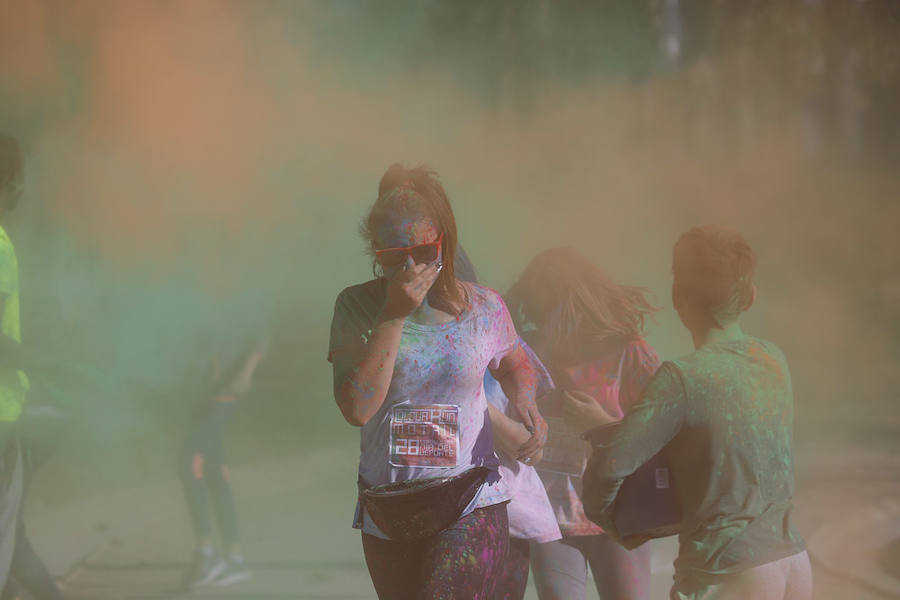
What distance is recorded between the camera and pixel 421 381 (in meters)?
1.90

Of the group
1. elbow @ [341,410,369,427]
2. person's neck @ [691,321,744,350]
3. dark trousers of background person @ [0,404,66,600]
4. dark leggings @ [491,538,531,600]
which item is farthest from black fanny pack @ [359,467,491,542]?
dark trousers of background person @ [0,404,66,600]

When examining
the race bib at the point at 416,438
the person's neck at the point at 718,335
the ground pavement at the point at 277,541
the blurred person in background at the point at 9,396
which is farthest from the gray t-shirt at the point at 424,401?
the blurred person in background at the point at 9,396

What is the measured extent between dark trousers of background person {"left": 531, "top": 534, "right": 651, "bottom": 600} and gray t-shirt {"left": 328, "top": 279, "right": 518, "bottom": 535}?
1.89 feet

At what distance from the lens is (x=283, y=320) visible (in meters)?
3.82

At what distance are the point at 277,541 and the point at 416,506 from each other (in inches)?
79.8

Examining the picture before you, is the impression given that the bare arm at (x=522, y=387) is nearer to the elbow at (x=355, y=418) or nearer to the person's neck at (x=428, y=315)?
the person's neck at (x=428, y=315)

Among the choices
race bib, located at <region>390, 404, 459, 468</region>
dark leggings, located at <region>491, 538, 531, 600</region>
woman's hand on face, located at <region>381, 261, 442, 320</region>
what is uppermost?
woman's hand on face, located at <region>381, 261, 442, 320</region>

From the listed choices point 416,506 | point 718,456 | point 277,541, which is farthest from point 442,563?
point 277,541

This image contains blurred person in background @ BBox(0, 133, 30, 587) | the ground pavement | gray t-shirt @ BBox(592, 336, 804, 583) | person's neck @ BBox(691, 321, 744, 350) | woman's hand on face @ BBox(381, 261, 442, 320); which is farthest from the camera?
the ground pavement

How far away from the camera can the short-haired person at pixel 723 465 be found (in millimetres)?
1913

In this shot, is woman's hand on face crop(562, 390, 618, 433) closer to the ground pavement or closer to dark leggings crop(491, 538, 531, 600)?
dark leggings crop(491, 538, 531, 600)

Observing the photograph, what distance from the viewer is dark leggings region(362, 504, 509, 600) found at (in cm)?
185

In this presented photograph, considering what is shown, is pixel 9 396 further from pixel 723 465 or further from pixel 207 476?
pixel 723 465

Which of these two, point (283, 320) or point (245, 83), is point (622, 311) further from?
point (245, 83)
